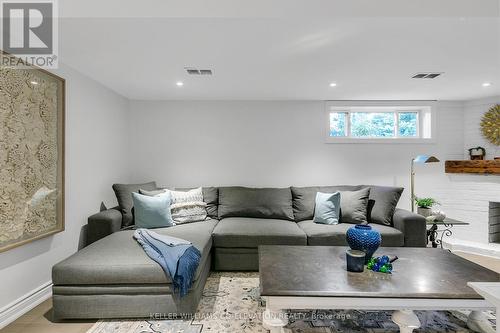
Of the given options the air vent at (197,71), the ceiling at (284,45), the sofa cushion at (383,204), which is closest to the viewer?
the ceiling at (284,45)

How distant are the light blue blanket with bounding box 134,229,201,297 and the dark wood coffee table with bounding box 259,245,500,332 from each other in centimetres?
59

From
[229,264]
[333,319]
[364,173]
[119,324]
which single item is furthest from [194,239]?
[364,173]

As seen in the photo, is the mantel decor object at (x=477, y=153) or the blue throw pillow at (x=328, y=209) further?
the mantel decor object at (x=477, y=153)

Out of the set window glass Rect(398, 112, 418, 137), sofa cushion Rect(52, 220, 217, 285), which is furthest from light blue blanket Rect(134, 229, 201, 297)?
window glass Rect(398, 112, 418, 137)

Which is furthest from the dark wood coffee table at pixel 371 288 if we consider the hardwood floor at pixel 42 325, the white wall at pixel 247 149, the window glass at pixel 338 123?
the window glass at pixel 338 123

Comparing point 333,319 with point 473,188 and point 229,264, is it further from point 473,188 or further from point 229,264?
point 473,188

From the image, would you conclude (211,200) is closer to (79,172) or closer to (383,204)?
(79,172)

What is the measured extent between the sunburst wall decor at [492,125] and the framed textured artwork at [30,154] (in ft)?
17.5

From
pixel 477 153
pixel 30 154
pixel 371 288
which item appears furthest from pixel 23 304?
pixel 477 153

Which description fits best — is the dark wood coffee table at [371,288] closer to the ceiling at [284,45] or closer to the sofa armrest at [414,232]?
the sofa armrest at [414,232]

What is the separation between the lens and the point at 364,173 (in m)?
4.15

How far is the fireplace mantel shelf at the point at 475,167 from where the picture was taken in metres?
3.68
